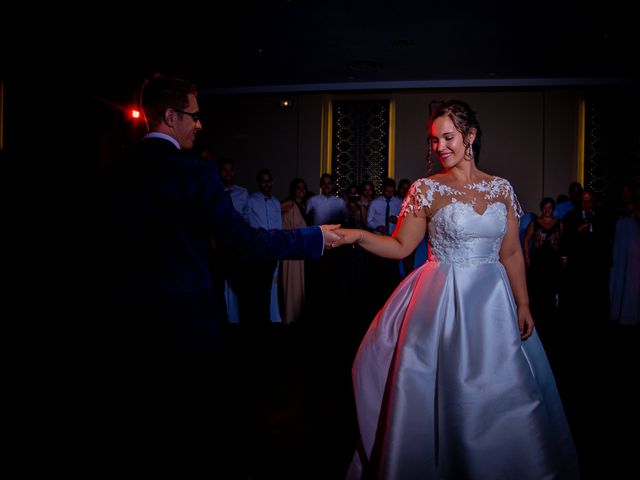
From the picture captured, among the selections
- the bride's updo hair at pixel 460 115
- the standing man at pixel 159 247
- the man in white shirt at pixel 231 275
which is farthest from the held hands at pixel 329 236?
the man in white shirt at pixel 231 275

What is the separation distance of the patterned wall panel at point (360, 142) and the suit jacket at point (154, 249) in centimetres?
799

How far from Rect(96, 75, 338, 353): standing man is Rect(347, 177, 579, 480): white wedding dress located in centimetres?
70

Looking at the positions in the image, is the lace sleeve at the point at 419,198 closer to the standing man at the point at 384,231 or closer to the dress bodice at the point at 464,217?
the dress bodice at the point at 464,217

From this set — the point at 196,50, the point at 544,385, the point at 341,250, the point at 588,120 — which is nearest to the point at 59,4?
the point at 196,50

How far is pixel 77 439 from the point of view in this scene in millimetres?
2811

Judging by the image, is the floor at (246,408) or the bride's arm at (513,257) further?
the bride's arm at (513,257)

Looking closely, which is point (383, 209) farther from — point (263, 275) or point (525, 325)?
point (525, 325)

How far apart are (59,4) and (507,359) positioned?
599 centimetres

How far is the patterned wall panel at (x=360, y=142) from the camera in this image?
9.36m

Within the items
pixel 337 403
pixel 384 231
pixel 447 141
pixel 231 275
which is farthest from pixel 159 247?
pixel 384 231

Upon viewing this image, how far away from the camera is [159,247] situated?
4.91 feet

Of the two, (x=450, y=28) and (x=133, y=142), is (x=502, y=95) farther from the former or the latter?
(x=133, y=142)

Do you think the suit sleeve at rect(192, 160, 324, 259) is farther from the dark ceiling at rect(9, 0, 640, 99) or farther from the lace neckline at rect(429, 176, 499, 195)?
the dark ceiling at rect(9, 0, 640, 99)

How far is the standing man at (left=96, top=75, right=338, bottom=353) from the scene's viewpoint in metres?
1.48
